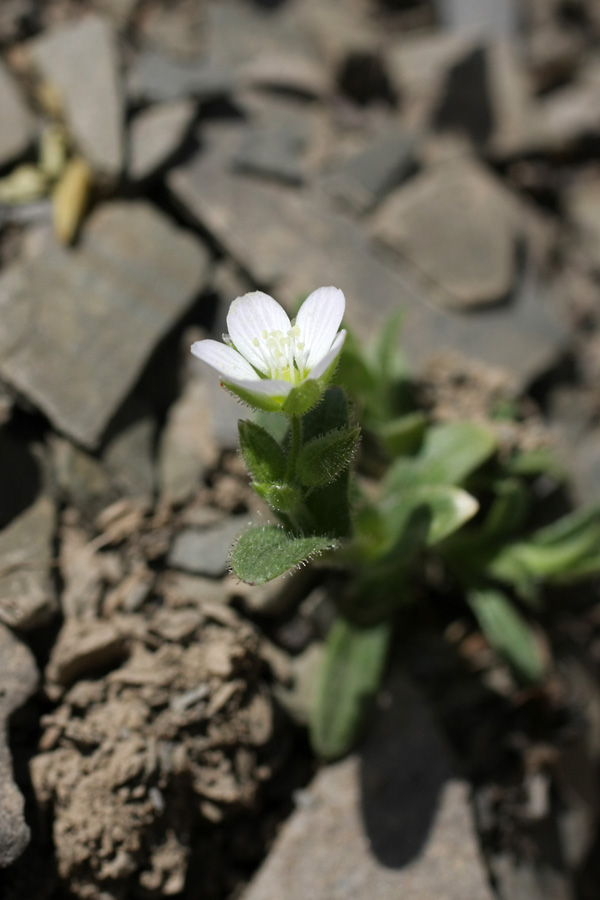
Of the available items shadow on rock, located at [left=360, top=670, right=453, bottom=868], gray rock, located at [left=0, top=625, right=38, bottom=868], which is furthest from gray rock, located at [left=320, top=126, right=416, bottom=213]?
gray rock, located at [left=0, top=625, right=38, bottom=868]

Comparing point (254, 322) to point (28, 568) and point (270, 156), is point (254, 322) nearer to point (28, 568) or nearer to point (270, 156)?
point (28, 568)

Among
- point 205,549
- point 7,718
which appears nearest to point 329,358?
point 205,549

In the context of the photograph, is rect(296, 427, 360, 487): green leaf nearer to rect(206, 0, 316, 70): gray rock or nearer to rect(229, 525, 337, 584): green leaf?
rect(229, 525, 337, 584): green leaf

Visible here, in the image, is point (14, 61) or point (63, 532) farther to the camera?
point (14, 61)

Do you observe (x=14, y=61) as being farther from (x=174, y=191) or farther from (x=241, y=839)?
(x=241, y=839)

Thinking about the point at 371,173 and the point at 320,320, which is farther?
the point at 371,173

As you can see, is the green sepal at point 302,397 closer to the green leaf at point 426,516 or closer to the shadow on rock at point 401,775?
the green leaf at point 426,516

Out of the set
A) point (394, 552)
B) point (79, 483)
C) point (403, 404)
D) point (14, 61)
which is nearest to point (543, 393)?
point (403, 404)
